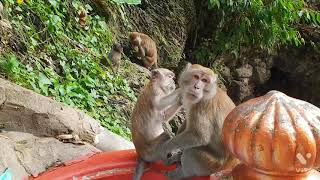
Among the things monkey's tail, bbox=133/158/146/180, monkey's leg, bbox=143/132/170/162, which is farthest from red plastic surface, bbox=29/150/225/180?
monkey's leg, bbox=143/132/170/162

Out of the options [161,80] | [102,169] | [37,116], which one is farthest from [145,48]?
[102,169]

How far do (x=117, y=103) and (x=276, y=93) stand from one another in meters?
5.56

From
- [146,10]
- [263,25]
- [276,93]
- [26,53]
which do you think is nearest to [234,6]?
[263,25]

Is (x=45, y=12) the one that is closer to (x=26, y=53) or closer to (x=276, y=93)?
(x=26, y=53)

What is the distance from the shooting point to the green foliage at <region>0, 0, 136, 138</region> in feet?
17.9

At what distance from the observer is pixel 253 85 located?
1123 cm

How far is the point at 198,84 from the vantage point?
3.11 m

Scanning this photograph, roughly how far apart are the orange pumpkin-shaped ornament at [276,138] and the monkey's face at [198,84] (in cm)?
196

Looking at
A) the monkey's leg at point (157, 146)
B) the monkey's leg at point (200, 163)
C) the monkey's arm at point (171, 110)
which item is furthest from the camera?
the monkey's arm at point (171, 110)

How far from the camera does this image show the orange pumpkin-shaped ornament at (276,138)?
104 centimetres

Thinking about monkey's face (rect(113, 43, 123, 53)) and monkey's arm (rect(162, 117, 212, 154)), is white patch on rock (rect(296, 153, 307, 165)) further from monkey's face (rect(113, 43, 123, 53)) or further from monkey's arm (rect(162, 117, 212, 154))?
monkey's face (rect(113, 43, 123, 53))

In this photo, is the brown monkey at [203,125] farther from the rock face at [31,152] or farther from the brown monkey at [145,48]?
the brown monkey at [145,48]

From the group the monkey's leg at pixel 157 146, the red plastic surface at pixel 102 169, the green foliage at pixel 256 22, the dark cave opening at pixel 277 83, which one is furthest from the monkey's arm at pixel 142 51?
the red plastic surface at pixel 102 169

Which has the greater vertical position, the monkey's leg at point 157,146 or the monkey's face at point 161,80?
the monkey's face at point 161,80
